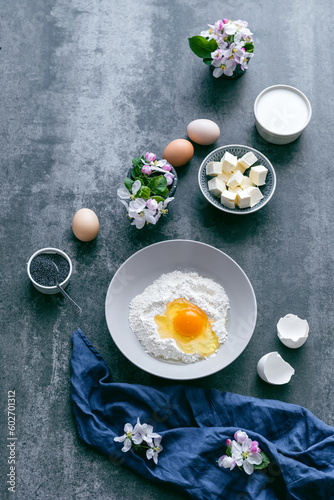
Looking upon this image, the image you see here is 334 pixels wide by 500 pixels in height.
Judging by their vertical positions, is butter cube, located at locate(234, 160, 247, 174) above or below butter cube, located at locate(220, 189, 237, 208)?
above

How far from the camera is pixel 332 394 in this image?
248 cm

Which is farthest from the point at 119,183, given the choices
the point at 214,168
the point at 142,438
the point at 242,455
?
the point at 242,455

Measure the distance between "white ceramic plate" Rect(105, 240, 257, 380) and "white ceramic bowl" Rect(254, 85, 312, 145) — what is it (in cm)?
64

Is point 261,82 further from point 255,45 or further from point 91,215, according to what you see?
point 91,215

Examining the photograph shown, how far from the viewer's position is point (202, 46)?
2.68m

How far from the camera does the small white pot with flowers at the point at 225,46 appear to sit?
2.62 m

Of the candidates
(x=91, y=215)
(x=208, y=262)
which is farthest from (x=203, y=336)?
(x=91, y=215)

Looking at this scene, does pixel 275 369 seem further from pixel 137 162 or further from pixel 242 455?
pixel 137 162

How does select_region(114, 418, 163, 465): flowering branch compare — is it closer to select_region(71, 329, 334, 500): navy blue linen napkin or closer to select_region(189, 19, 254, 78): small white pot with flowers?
select_region(71, 329, 334, 500): navy blue linen napkin

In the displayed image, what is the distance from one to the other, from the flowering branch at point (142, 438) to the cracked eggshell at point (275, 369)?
52 cm

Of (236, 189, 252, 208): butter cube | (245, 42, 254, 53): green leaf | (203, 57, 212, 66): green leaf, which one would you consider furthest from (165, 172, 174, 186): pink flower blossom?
(245, 42, 254, 53): green leaf

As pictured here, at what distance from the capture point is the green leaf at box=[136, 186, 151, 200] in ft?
8.00

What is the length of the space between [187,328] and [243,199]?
619 millimetres

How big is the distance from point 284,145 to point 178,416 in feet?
4.40
